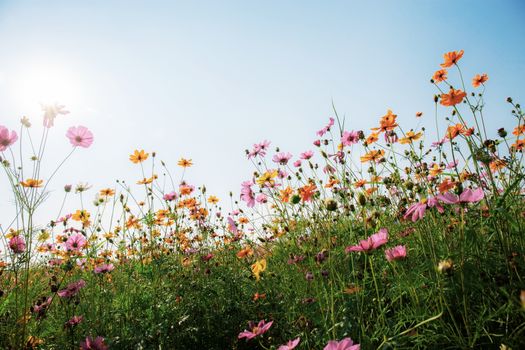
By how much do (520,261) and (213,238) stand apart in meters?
2.47

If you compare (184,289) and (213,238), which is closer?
(184,289)

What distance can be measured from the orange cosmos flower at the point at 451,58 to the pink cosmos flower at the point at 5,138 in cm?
273

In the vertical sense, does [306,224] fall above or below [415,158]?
below

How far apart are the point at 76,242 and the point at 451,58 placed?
3.16 m

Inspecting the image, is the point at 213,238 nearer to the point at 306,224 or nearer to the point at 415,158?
the point at 306,224

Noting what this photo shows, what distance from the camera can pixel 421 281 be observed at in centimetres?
121

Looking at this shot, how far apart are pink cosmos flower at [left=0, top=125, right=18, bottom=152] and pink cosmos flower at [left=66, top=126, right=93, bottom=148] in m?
0.45

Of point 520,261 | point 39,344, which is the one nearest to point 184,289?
point 39,344

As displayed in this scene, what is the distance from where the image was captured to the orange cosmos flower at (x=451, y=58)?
2.03 meters

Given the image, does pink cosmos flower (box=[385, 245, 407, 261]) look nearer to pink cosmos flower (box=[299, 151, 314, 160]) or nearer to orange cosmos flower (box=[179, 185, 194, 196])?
pink cosmos flower (box=[299, 151, 314, 160])

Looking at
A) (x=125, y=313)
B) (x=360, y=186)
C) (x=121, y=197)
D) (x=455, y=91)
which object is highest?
(x=121, y=197)

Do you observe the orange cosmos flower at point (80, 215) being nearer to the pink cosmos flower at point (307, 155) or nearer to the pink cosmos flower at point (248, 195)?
the pink cosmos flower at point (248, 195)

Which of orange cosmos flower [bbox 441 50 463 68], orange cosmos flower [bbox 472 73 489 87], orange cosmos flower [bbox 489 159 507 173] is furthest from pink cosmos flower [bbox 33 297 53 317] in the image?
orange cosmos flower [bbox 472 73 489 87]

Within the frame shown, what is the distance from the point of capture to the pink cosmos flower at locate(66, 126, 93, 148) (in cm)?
224
